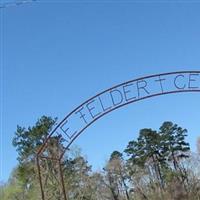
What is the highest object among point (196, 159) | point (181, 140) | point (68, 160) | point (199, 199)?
point (181, 140)

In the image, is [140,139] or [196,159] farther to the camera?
[140,139]

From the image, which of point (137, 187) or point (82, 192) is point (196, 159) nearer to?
point (137, 187)

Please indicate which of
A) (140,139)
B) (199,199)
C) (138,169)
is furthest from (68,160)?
(140,139)

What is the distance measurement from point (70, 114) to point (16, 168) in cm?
2242

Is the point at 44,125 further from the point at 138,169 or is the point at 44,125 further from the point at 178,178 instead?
the point at 138,169

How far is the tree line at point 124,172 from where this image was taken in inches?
1125

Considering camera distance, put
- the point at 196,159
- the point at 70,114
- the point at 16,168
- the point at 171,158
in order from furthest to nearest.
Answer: the point at 171,158
the point at 196,159
the point at 16,168
the point at 70,114

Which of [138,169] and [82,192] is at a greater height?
[138,169]

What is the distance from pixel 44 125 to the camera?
28656 mm

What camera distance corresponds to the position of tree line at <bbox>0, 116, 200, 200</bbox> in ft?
93.8

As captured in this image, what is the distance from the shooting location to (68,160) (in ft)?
97.0

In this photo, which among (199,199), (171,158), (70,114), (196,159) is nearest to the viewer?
(70,114)

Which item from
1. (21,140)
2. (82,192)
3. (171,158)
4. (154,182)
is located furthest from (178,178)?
(21,140)

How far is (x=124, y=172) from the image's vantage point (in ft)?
147
